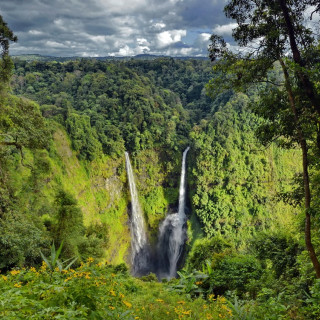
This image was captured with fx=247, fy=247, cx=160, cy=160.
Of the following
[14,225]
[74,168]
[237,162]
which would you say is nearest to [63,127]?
[74,168]

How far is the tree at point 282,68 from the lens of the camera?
4758 millimetres

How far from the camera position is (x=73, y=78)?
4100 centimetres

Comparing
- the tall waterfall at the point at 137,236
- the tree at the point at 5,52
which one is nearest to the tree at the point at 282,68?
the tree at the point at 5,52

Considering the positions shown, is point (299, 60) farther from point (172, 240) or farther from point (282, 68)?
point (172, 240)

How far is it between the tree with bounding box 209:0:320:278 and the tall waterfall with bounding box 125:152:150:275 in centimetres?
2574

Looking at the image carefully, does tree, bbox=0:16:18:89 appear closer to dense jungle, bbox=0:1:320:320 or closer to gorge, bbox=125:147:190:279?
dense jungle, bbox=0:1:320:320

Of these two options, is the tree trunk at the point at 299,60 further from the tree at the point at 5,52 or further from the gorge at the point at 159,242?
the gorge at the point at 159,242

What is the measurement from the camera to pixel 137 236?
2941cm

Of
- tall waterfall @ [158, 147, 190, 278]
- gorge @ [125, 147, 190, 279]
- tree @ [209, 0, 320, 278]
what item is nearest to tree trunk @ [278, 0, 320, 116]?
tree @ [209, 0, 320, 278]

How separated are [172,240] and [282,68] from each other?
94.9 ft

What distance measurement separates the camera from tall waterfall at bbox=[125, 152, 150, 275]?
28.6 m

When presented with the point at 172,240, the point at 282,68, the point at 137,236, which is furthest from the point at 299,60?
the point at 172,240

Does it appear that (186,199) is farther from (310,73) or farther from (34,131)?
(310,73)

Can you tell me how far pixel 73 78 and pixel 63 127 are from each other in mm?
18349
